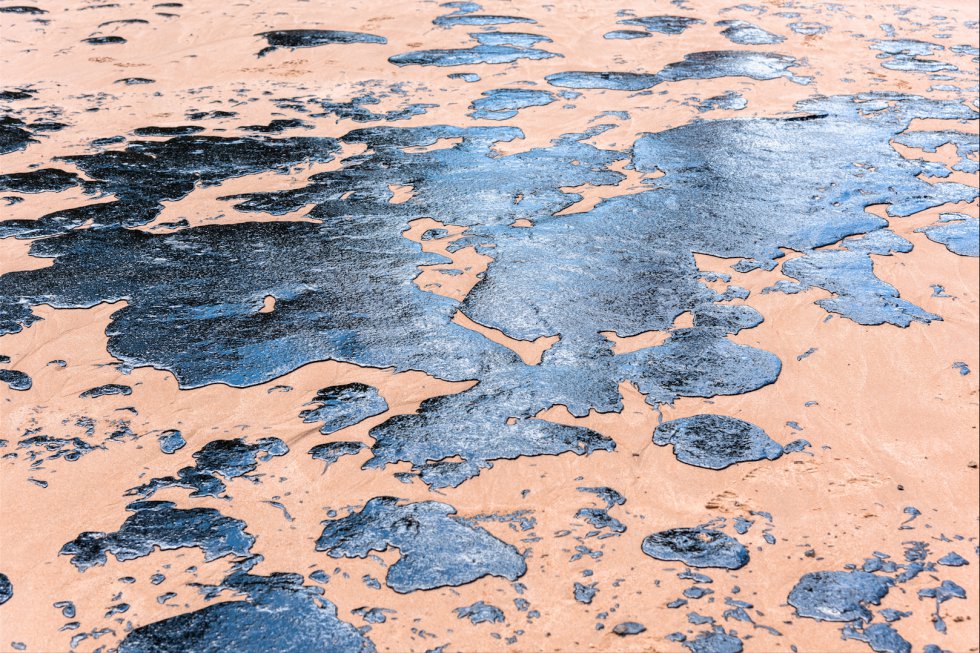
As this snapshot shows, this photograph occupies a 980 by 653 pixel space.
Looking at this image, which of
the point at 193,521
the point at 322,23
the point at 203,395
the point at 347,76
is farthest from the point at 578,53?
the point at 193,521

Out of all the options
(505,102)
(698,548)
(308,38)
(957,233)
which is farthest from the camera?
(308,38)

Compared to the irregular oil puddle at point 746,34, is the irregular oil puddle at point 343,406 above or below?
below

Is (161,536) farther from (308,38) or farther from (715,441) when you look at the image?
(308,38)

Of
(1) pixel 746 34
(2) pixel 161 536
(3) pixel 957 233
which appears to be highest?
(1) pixel 746 34

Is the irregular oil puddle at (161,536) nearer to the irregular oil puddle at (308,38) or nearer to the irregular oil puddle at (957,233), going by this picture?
the irregular oil puddle at (957,233)

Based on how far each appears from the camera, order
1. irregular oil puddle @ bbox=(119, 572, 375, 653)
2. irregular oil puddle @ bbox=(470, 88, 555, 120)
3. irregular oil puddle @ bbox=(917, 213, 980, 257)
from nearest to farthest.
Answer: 1. irregular oil puddle @ bbox=(119, 572, 375, 653)
2. irregular oil puddle @ bbox=(917, 213, 980, 257)
3. irregular oil puddle @ bbox=(470, 88, 555, 120)

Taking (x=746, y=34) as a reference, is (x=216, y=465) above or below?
below

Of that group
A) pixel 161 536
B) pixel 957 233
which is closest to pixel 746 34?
pixel 957 233

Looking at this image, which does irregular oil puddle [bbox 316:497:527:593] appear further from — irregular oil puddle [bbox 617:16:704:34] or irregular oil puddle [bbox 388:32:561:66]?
irregular oil puddle [bbox 617:16:704:34]

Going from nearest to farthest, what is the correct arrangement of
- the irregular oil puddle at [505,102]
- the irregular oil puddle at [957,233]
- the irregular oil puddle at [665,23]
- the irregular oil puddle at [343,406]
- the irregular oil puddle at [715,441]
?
the irregular oil puddle at [715,441] → the irregular oil puddle at [343,406] → the irregular oil puddle at [957,233] → the irregular oil puddle at [505,102] → the irregular oil puddle at [665,23]

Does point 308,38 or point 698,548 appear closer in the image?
point 698,548

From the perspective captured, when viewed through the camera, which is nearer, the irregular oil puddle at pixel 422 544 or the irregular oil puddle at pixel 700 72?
the irregular oil puddle at pixel 422 544

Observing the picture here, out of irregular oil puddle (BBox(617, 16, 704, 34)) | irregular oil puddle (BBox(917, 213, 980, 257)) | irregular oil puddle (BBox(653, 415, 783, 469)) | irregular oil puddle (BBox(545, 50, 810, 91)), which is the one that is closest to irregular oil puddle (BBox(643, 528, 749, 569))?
irregular oil puddle (BBox(653, 415, 783, 469))

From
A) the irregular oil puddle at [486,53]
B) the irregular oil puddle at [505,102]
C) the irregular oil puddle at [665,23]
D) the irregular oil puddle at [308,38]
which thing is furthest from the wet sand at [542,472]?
the irregular oil puddle at [665,23]
